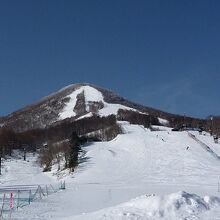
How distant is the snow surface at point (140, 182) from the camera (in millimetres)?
27609

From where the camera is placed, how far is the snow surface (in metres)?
27.6

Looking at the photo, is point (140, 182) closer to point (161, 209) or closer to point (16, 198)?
point (16, 198)

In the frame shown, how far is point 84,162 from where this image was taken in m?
118

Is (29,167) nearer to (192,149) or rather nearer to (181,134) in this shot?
(181,134)

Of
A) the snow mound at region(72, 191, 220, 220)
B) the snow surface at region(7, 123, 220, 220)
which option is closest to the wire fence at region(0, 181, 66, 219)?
the snow surface at region(7, 123, 220, 220)

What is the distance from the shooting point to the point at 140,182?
81.1 meters

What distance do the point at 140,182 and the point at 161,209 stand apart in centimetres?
5443

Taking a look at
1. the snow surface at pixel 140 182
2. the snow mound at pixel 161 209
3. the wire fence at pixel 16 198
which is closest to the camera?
the snow mound at pixel 161 209

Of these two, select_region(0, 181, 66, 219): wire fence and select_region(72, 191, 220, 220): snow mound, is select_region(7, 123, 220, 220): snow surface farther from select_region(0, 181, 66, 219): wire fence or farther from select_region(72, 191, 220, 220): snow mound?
select_region(0, 181, 66, 219): wire fence

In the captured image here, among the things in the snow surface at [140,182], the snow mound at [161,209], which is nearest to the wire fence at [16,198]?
the snow surface at [140,182]

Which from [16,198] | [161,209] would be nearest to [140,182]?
[16,198]

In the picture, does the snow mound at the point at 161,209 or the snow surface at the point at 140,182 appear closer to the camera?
the snow mound at the point at 161,209

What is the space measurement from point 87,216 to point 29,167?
12542cm

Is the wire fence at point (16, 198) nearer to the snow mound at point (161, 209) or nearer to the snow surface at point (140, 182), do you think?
the snow surface at point (140, 182)
